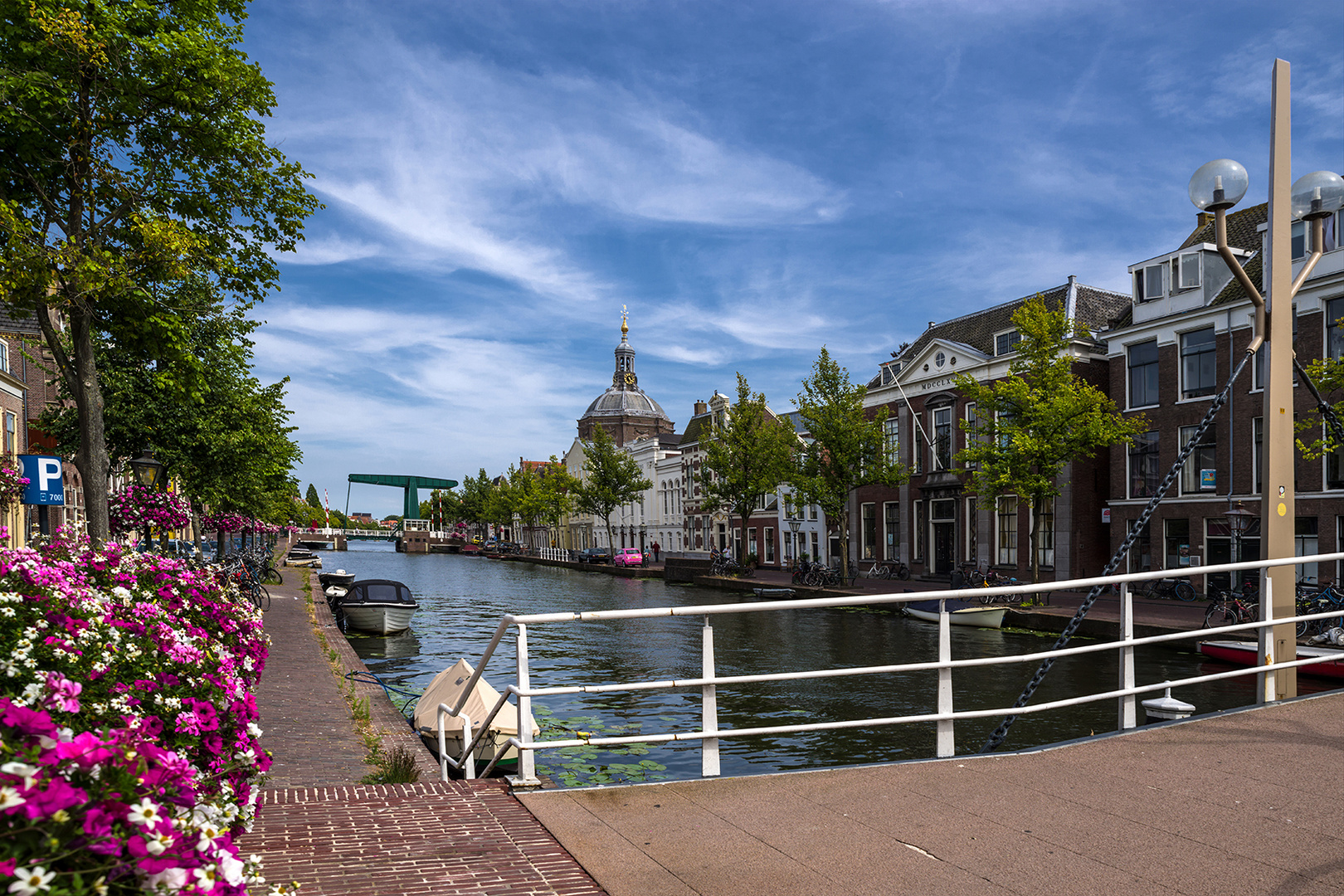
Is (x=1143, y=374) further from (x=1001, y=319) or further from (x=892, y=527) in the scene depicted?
(x=892, y=527)

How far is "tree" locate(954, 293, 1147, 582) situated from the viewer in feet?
86.2

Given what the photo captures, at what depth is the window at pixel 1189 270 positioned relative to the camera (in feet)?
97.5

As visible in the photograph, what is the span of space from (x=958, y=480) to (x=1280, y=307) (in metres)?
31.2

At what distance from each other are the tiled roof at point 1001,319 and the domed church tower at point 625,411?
7238cm

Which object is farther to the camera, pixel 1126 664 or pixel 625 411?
pixel 625 411

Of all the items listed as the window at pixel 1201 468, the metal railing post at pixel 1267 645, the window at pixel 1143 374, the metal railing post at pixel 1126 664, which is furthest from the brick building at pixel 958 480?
the metal railing post at pixel 1126 664

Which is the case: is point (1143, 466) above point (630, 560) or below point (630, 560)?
above

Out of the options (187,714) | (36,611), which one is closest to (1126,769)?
(187,714)

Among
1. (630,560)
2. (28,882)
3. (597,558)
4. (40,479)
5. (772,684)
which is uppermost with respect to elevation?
(40,479)

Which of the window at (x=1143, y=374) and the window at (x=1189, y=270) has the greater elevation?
the window at (x=1189, y=270)

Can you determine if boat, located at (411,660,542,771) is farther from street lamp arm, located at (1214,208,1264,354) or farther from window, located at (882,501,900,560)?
window, located at (882,501,900,560)

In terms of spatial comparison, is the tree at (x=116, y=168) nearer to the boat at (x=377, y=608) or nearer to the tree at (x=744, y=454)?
the boat at (x=377, y=608)

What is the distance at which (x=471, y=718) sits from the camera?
10023 millimetres

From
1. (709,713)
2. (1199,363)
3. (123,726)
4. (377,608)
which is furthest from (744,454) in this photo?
(123,726)
